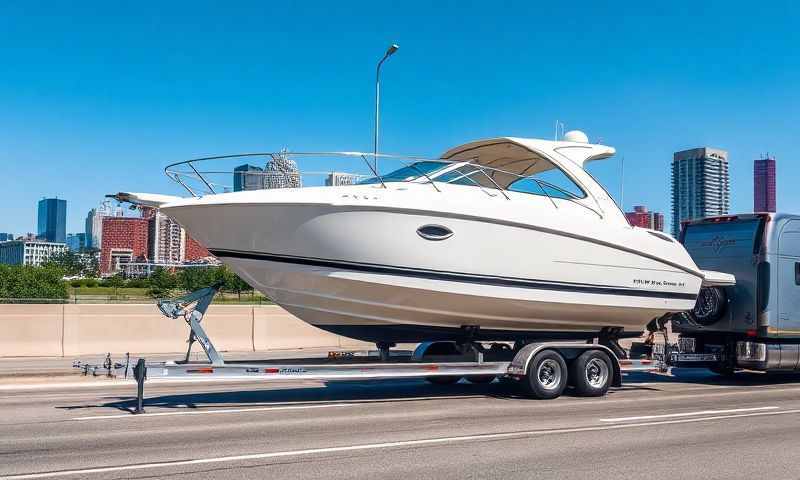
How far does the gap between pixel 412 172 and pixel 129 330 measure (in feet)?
36.4

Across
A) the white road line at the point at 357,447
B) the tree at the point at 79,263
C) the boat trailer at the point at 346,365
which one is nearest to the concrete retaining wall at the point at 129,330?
the boat trailer at the point at 346,365

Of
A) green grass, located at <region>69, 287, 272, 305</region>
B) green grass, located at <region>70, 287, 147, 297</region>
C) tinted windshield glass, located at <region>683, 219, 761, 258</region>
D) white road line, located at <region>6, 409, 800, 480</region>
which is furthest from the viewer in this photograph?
green grass, located at <region>70, 287, 147, 297</region>

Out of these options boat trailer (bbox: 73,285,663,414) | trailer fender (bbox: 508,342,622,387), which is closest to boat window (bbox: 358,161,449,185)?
boat trailer (bbox: 73,285,663,414)

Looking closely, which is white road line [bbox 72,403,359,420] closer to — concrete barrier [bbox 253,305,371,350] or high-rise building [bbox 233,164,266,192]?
high-rise building [bbox 233,164,266,192]

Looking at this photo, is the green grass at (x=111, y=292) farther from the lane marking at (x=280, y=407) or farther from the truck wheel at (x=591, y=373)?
the truck wheel at (x=591, y=373)

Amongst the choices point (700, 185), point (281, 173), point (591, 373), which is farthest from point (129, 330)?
point (700, 185)

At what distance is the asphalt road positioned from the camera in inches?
273

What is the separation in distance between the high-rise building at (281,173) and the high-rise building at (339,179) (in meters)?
0.41

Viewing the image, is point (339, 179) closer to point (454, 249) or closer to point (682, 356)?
point (454, 249)

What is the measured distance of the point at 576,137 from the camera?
44.9ft

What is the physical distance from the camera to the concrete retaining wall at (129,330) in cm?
1827

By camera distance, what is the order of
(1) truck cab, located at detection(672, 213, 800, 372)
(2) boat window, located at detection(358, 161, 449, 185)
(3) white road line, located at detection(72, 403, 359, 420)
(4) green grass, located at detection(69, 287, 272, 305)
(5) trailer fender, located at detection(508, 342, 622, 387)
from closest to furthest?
1. (3) white road line, located at detection(72, 403, 359, 420)
2. (2) boat window, located at detection(358, 161, 449, 185)
3. (5) trailer fender, located at detection(508, 342, 622, 387)
4. (1) truck cab, located at detection(672, 213, 800, 372)
5. (4) green grass, located at detection(69, 287, 272, 305)

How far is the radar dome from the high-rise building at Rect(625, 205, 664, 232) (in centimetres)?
151

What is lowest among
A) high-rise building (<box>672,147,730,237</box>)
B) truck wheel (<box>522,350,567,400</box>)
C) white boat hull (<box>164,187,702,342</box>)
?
truck wheel (<box>522,350,567,400</box>)
